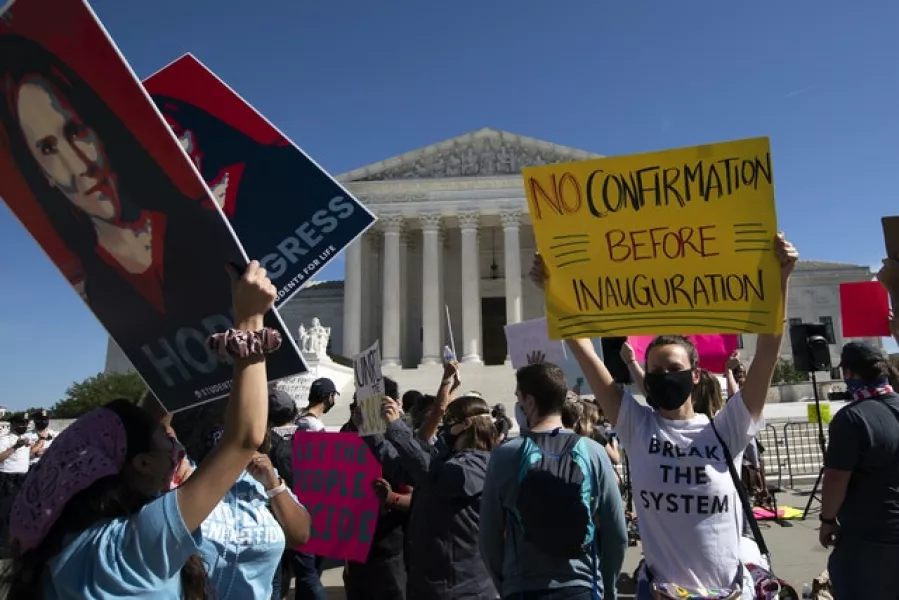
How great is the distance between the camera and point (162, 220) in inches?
87.3

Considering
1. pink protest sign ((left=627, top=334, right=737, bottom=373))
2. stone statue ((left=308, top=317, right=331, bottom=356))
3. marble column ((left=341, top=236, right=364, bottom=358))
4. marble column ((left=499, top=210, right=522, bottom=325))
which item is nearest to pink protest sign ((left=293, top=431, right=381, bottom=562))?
pink protest sign ((left=627, top=334, right=737, bottom=373))

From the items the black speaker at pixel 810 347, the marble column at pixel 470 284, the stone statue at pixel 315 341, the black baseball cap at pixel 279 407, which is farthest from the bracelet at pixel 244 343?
the marble column at pixel 470 284

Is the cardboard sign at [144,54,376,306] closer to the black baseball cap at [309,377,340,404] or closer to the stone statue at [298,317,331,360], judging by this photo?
the black baseball cap at [309,377,340,404]

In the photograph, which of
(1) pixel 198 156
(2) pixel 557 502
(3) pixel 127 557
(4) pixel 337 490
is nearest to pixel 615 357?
(2) pixel 557 502

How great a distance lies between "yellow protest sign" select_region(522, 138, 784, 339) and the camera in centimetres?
301

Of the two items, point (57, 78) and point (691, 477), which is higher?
point (57, 78)

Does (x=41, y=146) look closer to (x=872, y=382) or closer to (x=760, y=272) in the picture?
(x=760, y=272)

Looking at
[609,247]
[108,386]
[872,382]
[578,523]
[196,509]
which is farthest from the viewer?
[108,386]

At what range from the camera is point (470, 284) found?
39.4 meters

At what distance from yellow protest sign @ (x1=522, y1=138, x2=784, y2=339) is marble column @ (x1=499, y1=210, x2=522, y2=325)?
34967 mm

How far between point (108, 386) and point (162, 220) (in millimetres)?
41240

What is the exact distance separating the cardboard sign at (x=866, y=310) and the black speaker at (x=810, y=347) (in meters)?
2.03

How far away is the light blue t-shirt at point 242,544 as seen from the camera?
97.4 inches

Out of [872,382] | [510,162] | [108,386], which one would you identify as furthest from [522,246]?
[872,382]
